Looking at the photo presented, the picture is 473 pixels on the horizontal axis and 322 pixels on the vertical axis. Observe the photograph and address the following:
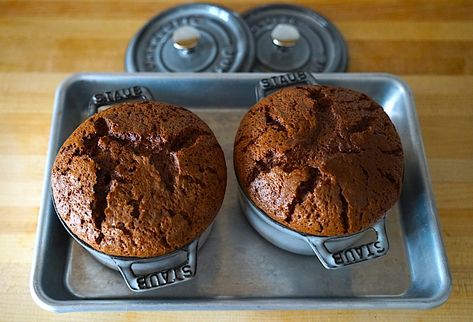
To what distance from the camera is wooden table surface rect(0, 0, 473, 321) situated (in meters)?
0.99

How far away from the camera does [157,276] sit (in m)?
0.82

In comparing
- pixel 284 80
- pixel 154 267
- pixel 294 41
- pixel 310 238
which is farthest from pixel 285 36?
pixel 154 267

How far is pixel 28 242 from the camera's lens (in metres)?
1.05

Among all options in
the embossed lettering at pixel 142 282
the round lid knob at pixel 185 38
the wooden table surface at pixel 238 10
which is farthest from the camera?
the round lid knob at pixel 185 38

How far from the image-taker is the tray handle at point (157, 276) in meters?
0.81

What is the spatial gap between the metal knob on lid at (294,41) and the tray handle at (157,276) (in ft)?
2.13

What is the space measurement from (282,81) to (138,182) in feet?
1.42

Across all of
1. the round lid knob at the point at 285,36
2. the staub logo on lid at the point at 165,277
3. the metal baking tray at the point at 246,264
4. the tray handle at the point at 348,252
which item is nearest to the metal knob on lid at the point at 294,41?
the round lid knob at the point at 285,36

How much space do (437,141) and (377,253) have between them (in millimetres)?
486

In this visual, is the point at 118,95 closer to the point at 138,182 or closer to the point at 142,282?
the point at 138,182

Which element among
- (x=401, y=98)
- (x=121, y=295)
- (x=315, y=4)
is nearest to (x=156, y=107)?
(x=121, y=295)

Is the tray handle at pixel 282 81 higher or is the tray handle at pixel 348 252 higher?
the tray handle at pixel 282 81

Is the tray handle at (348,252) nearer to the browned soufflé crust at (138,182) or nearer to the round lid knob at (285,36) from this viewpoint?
the browned soufflé crust at (138,182)

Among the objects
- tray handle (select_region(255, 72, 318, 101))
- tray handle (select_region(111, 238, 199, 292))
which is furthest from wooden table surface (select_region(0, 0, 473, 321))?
tray handle (select_region(255, 72, 318, 101))
